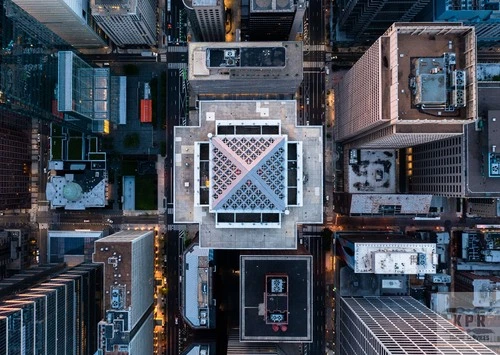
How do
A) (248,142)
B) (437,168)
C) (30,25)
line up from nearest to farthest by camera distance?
1. (248,142)
2. (30,25)
3. (437,168)

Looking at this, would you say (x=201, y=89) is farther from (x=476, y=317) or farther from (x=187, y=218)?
(x=476, y=317)

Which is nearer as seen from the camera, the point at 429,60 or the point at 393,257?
the point at 429,60

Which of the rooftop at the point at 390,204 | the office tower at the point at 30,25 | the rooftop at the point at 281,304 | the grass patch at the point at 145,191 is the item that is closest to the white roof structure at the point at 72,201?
the grass patch at the point at 145,191

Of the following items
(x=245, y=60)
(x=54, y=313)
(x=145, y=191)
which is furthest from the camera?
(x=145, y=191)

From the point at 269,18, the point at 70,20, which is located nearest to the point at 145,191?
the point at 70,20

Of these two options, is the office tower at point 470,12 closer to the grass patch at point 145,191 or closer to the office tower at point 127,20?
the office tower at point 127,20

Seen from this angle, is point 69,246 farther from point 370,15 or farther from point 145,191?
point 370,15

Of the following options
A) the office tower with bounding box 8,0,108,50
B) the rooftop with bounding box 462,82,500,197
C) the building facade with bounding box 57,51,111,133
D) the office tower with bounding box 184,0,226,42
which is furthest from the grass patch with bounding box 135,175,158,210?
the rooftop with bounding box 462,82,500,197
